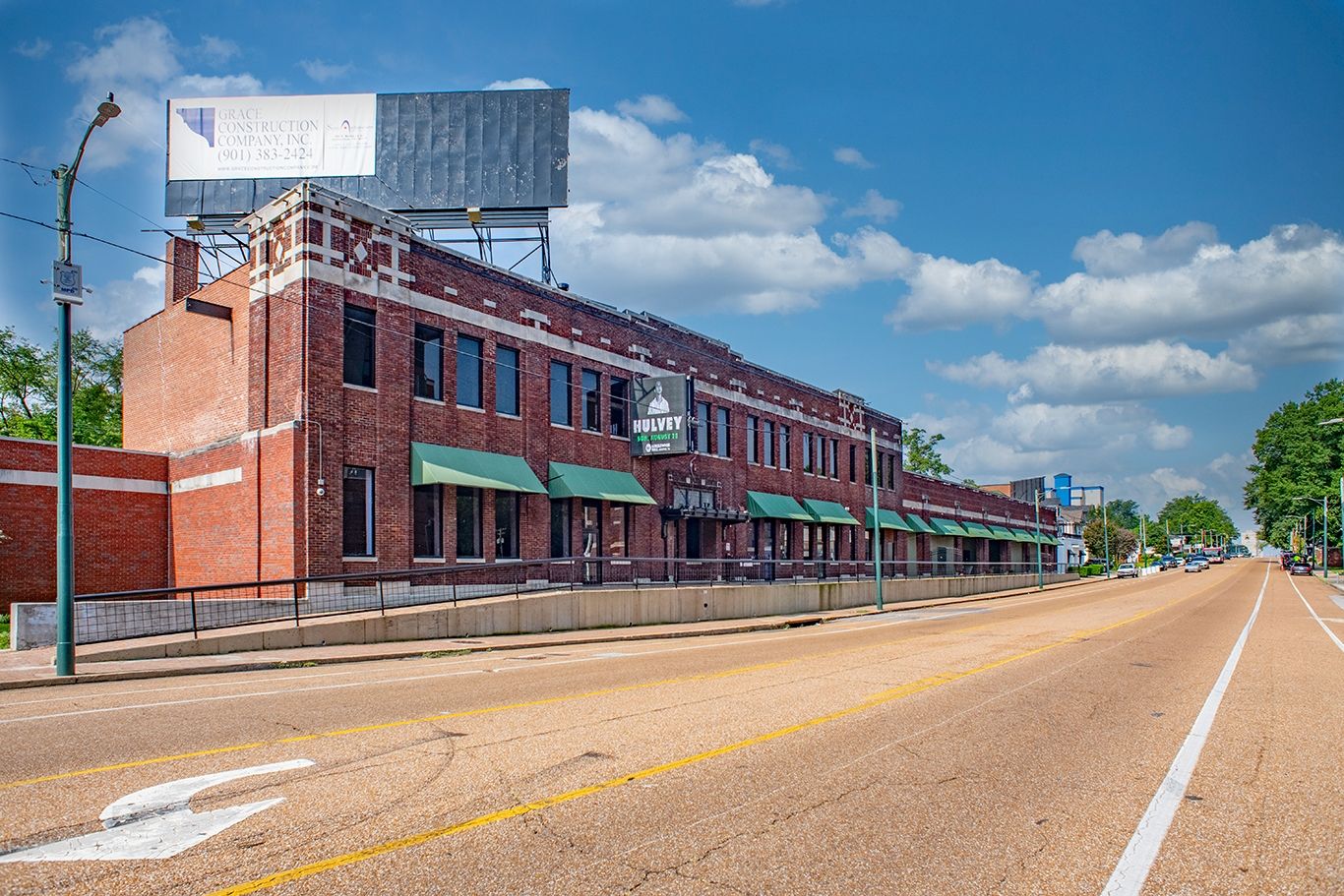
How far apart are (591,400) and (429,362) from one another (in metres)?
7.20

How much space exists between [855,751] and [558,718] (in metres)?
3.20

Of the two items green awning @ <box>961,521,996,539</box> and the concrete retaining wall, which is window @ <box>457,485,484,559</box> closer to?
the concrete retaining wall

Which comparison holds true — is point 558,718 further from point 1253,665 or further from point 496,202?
point 496,202

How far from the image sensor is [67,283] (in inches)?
593

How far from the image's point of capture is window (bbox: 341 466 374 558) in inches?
910

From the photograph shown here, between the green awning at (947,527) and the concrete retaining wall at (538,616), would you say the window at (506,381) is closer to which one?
the concrete retaining wall at (538,616)

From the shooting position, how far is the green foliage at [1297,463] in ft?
295

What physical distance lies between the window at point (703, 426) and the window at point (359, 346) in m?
15.8

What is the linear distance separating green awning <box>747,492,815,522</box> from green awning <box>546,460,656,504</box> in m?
8.27

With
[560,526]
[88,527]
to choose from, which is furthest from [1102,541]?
[88,527]

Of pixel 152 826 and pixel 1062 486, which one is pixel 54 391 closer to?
pixel 152 826

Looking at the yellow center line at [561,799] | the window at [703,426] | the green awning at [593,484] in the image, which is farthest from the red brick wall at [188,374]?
the yellow center line at [561,799]

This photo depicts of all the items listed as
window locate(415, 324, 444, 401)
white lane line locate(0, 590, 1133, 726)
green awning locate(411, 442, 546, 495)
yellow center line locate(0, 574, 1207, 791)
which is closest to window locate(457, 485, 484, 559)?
green awning locate(411, 442, 546, 495)

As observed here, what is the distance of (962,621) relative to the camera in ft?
89.1
